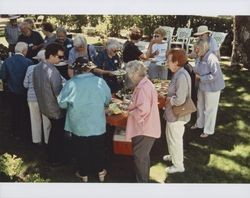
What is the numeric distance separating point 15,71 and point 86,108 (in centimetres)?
103

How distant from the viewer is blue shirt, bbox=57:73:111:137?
529 cm

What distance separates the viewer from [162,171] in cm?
580

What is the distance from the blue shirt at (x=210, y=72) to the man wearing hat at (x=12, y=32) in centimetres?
183

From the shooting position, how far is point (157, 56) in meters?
6.33

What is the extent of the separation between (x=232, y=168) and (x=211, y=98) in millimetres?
771

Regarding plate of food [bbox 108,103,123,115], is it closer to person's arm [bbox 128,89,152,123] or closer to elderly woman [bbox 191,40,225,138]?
person's arm [bbox 128,89,152,123]

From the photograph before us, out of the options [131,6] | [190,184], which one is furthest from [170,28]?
[190,184]

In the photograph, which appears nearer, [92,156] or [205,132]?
[92,156]

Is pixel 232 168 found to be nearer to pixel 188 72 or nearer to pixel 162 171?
pixel 162 171

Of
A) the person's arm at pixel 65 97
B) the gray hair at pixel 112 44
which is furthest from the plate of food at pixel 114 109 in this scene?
the gray hair at pixel 112 44

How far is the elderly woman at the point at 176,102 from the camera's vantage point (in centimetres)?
541

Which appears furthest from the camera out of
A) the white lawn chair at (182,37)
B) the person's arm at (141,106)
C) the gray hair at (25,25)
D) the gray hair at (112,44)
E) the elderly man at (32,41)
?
the gray hair at (112,44)

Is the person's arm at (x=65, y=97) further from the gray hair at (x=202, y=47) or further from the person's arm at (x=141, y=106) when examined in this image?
the gray hair at (x=202, y=47)

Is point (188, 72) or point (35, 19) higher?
point (35, 19)
